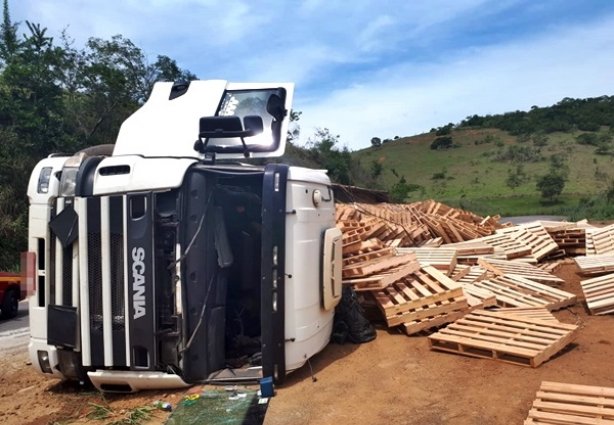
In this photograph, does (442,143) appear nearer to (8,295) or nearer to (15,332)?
(8,295)

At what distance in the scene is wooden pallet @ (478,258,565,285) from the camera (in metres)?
8.53

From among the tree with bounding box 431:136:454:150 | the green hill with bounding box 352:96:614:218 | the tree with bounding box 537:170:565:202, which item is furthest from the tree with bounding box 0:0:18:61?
the tree with bounding box 431:136:454:150

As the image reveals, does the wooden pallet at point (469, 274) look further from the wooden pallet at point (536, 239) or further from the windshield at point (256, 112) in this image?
the windshield at point (256, 112)

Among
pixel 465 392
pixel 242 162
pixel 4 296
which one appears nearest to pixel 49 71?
pixel 4 296

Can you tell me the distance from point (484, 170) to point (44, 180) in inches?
2245

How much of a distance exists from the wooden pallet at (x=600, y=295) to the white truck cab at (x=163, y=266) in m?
4.31

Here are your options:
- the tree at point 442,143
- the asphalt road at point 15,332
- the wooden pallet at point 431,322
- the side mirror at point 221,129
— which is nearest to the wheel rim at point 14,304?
the asphalt road at point 15,332

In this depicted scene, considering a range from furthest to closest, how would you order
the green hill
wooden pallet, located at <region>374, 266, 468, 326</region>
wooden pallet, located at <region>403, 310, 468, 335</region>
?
the green hill, wooden pallet, located at <region>374, 266, 468, 326</region>, wooden pallet, located at <region>403, 310, 468, 335</region>

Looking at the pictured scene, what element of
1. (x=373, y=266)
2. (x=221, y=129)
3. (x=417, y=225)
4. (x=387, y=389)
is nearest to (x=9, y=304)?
(x=373, y=266)

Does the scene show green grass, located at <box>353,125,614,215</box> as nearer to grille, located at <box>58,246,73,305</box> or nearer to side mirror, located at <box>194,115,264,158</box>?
side mirror, located at <box>194,115,264,158</box>

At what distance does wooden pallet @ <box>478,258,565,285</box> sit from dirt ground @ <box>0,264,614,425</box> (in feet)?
8.79

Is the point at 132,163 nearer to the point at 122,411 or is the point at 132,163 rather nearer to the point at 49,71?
the point at 122,411

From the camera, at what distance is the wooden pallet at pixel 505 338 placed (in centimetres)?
502

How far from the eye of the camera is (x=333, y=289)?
4965 mm
